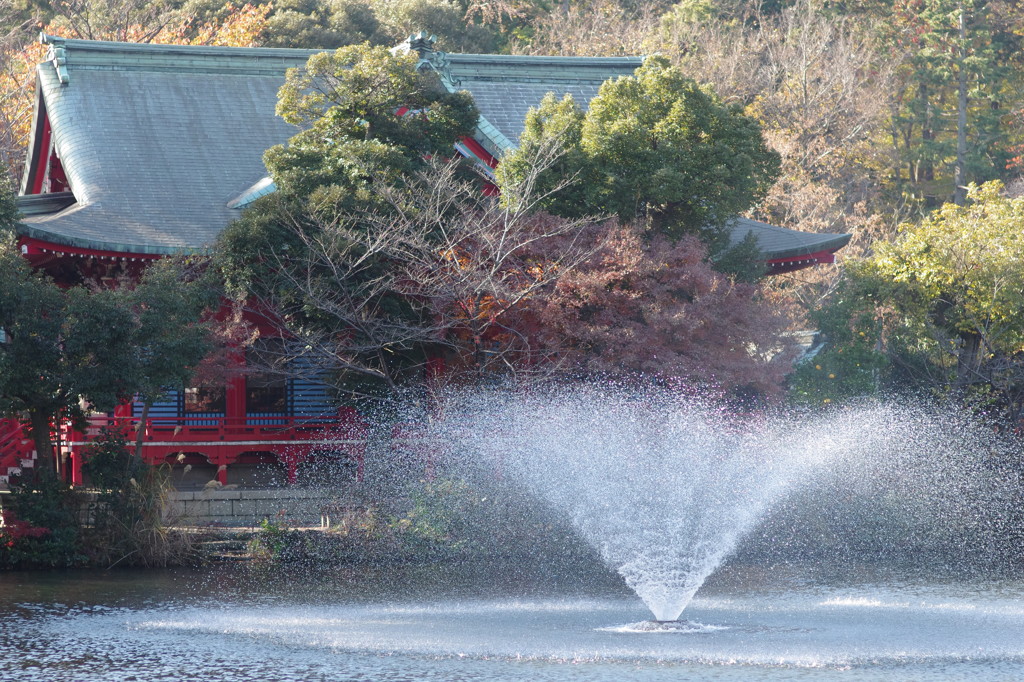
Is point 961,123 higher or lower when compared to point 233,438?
higher

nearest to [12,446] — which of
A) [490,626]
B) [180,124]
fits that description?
[180,124]

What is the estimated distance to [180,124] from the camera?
28.2 meters

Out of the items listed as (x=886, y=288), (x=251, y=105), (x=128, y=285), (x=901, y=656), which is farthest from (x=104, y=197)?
(x=901, y=656)

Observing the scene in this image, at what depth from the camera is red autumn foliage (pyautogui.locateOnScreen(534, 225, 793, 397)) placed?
20641mm

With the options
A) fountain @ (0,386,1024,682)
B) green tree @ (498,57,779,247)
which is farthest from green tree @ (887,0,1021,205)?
green tree @ (498,57,779,247)

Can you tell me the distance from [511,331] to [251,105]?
438 inches

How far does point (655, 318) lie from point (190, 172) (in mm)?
10844

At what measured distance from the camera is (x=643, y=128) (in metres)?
22.5

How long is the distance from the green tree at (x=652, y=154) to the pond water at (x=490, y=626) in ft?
20.8

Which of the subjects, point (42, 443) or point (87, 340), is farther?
point (42, 443)

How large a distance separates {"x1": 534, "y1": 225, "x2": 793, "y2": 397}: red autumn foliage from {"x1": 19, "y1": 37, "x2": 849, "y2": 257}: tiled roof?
4336 mm

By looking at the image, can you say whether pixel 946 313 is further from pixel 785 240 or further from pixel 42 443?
pixel 42 443

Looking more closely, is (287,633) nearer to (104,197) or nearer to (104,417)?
(104,417)

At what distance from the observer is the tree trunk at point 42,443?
20719 millimetres
